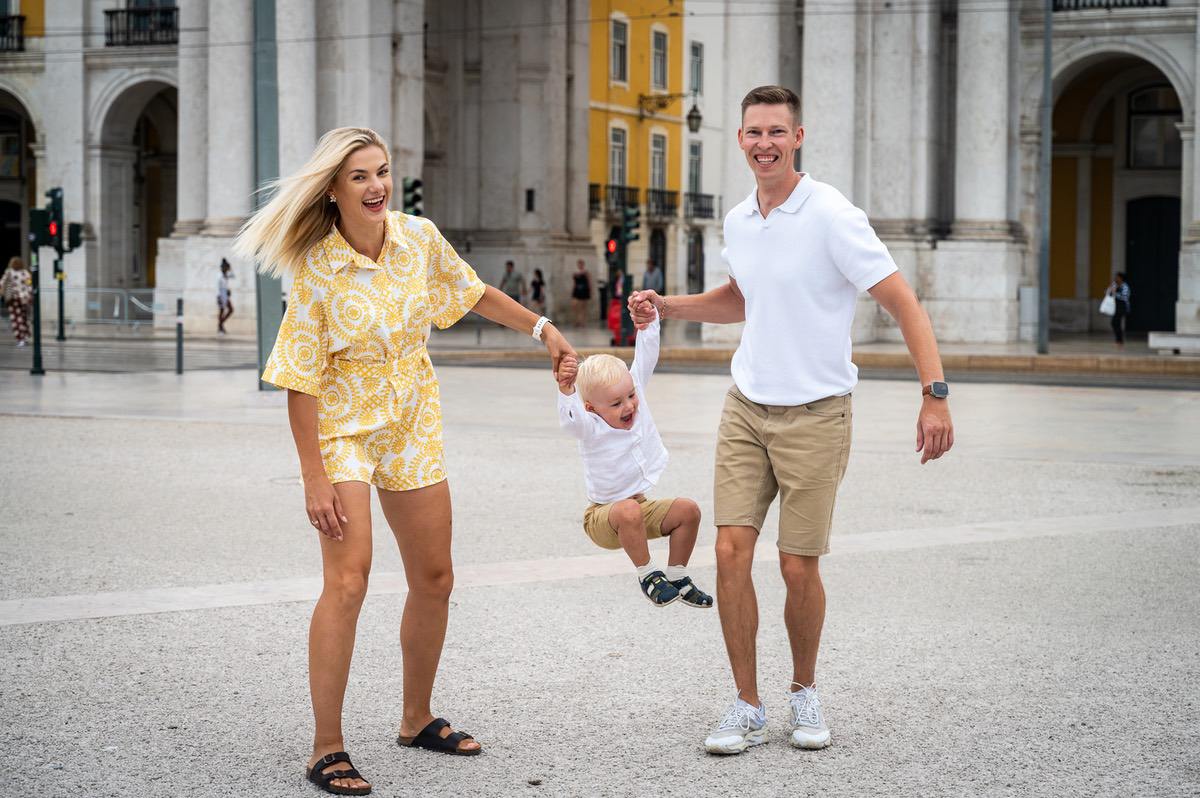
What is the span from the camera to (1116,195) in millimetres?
38062

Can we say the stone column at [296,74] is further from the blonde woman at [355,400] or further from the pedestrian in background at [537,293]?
the blonde woman at [355,400]

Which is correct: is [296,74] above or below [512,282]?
above

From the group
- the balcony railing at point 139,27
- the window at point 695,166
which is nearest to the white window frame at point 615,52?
the window at point 695,166

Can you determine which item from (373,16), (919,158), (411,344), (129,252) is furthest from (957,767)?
(129,252)

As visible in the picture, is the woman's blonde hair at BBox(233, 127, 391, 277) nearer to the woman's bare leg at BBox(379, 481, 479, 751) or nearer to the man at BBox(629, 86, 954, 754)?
the woman's bare leg at BBox(379, 481, 479, 751)

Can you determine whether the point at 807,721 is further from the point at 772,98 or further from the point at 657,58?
the point at 657,58

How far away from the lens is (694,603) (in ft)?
19.1

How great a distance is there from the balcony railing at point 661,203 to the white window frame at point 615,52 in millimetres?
4505

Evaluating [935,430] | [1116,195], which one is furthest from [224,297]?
[935,430]

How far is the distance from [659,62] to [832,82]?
26.5 metres

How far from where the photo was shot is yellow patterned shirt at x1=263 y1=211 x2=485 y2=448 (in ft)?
15.9

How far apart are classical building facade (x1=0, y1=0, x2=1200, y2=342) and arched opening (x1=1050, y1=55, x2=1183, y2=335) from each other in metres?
0.05

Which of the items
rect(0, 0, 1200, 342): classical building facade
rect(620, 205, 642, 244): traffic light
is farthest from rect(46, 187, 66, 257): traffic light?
rect(620, 205, 642, 244): traffic light

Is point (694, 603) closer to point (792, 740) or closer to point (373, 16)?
point (792, 740)
